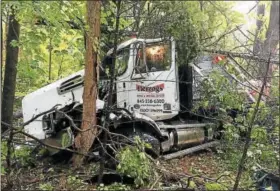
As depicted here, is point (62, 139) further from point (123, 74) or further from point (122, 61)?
point (122, 61)

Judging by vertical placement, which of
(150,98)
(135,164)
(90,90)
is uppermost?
(90,90)

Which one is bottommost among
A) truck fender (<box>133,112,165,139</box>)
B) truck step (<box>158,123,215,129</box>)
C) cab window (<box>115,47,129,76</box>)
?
truck step (<box>158,123,215,129</box>)

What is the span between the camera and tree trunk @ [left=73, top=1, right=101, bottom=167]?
6590mm

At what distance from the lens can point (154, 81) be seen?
799cm

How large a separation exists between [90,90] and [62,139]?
943 mm

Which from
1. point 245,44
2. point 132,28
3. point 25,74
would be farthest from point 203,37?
point 25,74

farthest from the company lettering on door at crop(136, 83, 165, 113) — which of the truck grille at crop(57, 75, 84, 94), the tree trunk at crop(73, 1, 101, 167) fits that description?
the tree trunk at crop(73, 1, 101, 167)

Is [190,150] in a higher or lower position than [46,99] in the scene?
lower

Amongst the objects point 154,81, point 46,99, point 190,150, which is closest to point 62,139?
point 46,99

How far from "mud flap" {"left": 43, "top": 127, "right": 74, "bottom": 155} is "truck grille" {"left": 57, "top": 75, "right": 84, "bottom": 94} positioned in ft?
3.24

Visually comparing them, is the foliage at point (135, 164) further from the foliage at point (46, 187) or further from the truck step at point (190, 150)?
the truck step at point (190, 150)

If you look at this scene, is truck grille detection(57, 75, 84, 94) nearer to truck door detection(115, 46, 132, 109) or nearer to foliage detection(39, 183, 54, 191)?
truck door detection(115, 46, 132, 109)

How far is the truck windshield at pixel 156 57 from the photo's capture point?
7.80 metres

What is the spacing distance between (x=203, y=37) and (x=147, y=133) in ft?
6.71
